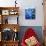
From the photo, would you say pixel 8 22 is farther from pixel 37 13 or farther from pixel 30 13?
pixel 37 13

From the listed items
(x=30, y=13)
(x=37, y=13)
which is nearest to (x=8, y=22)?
(x=30, y=13)

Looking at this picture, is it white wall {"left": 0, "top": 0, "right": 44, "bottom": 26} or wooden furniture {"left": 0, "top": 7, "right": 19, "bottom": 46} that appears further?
white wall {"left": 0, "top": 0, "right": 44, "bottom": 26}

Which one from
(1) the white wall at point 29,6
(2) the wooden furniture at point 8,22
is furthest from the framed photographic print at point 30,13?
(2) the wooden furniture at point 8,22

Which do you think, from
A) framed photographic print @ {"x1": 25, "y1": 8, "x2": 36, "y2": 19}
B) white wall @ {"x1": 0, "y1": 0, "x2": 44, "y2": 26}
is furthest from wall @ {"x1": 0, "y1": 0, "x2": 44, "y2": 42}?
framed photographic print @ {"x1": 25, "y1": 8, "x2": 36, "y2": 19}

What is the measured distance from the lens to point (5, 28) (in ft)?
17.5

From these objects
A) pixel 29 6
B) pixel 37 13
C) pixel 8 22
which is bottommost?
pixel 8 22

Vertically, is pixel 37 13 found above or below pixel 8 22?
above

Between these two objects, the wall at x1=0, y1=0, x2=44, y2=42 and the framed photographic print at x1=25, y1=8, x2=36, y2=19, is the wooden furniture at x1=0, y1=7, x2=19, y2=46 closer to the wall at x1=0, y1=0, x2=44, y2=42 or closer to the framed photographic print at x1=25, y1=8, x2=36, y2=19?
the wall at x1=0, y1=0, x2=44, y2=42

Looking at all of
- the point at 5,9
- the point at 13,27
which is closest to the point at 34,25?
the point at 13,27

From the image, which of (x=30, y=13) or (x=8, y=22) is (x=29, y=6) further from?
(x=8, y=22)

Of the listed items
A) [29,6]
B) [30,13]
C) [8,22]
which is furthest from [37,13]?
[8,22]

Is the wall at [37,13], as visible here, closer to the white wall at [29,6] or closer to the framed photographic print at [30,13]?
the white wall at [29,6]

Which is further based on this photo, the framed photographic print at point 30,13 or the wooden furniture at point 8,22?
the framed photographic print at point 30,13

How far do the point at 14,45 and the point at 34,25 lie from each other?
942 mm
